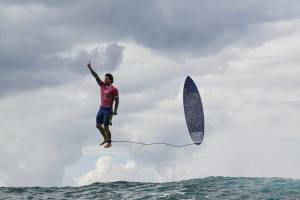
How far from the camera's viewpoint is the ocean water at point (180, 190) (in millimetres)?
25219

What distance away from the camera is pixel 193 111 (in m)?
35.4

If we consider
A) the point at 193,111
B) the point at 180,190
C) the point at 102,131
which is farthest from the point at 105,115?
the point at 193,111

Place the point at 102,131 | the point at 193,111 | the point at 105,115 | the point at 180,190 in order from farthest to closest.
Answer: the point at 193,111 → the point at 102,131 → the point at 105,115 → the point at 180,190

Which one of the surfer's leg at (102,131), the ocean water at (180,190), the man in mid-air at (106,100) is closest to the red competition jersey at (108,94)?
the man in mid-air at (106,100)

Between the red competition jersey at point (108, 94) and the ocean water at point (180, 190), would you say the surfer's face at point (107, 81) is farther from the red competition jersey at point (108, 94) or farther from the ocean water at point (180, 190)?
the ocean water at point (180, 190)

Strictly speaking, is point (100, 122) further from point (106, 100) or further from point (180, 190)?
point (180, 190)

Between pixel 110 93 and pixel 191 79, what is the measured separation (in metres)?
10.9

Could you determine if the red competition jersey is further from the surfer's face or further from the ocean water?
the ocean water

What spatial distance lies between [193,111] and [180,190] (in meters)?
9.40

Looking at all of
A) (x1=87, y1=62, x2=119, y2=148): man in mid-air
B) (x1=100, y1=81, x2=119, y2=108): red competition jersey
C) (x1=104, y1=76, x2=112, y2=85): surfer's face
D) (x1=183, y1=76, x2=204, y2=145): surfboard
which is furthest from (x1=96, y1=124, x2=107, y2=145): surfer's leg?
(x1=183, y1=76, x2=204, y2=145): surfboard

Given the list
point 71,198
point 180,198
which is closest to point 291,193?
point 180,198

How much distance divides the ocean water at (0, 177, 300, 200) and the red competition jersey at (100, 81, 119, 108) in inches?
179

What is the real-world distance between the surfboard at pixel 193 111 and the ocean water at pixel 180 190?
15.3 feet

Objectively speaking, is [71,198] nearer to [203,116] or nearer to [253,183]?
[253,183]
